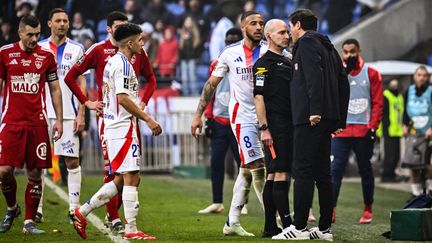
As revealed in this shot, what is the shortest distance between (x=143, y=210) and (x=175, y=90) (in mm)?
13527

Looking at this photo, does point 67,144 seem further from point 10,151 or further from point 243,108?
point 243,108

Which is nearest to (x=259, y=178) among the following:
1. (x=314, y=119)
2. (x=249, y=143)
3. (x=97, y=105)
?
(x=249, y=143)

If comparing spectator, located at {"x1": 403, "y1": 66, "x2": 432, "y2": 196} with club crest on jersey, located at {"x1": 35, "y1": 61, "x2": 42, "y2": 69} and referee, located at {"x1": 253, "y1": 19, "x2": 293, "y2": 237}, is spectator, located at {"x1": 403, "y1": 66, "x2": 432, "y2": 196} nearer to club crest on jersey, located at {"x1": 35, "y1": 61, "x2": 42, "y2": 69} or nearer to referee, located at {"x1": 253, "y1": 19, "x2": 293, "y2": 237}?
referee, located at {"x1": 253, "y1": 19, "x2": 293, "y2": 237}

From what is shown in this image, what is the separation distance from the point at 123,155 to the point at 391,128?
13452mm

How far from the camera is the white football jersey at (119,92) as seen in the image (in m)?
10.9

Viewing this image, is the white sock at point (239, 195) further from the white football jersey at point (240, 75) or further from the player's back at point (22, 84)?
the player's back at point (22, 84)

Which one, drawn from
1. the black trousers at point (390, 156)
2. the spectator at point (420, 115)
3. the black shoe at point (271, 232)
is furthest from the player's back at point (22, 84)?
the black trousers at point (390, 156)

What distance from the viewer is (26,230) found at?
39.0 ft

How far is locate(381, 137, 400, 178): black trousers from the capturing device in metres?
23.1

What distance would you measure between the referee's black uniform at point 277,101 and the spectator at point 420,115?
7.58m

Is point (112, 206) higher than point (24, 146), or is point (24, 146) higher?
point (24, 146)

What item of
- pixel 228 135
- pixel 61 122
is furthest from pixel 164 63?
pixel 61 122

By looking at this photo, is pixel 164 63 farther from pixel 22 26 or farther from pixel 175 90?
pixel 22 26

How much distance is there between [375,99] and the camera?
47.4 feet
